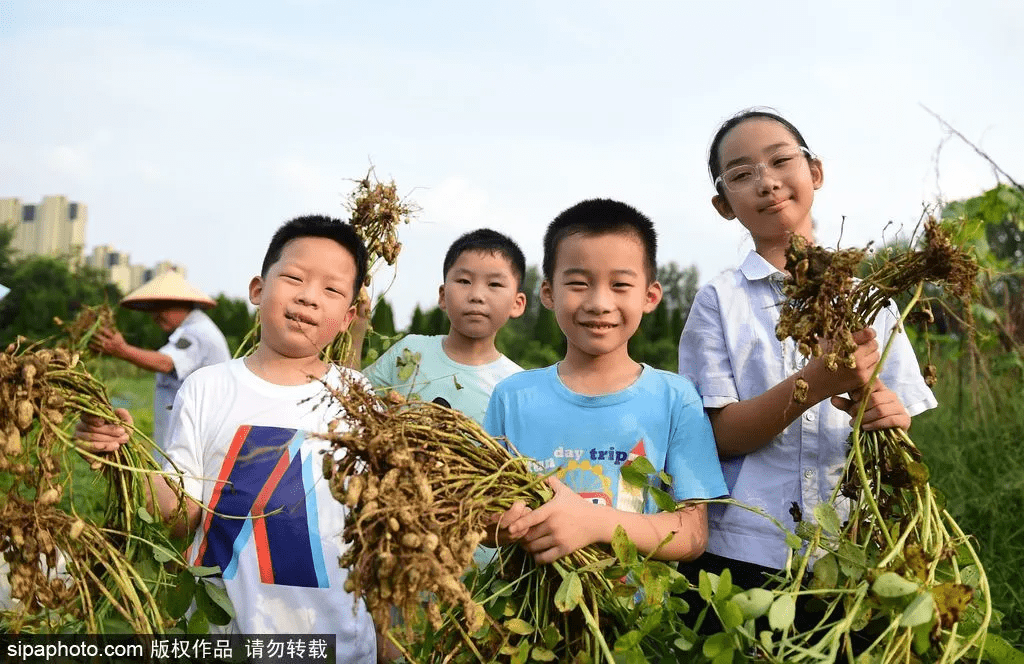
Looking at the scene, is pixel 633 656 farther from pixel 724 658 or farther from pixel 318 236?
pixel 318 236

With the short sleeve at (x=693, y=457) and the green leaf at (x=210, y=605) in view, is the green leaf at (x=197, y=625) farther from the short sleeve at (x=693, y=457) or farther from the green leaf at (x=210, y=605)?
the short sleeve at (x=693, y=457)

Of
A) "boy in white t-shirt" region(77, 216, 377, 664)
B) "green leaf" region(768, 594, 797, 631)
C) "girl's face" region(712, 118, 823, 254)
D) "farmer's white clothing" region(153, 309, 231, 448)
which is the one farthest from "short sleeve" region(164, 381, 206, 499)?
"farmer's white clothing" region(153, 309, 231, 448)

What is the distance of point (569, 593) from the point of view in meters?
1.56

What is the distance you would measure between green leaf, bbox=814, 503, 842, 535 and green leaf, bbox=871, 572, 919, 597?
0.17 metres

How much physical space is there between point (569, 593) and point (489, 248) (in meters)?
2.00

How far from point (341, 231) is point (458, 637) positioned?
1263 millimetres

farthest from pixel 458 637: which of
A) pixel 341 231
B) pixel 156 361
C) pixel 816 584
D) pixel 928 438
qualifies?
pixel 156 361

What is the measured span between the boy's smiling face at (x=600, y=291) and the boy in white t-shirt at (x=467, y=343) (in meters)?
0.94

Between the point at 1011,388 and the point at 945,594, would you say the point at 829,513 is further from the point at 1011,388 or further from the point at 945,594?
the point at 1011,388

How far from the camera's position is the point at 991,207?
475cm

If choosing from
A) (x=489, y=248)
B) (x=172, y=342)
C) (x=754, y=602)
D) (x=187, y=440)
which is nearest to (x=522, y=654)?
(x=754, y=602)

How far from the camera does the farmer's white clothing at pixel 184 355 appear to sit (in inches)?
229

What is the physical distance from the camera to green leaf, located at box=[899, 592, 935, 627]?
1.46 meters

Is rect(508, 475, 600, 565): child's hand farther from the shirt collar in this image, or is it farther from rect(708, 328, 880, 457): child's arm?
the shirt collar
